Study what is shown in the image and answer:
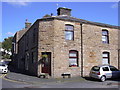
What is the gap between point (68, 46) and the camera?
1730 centimetres

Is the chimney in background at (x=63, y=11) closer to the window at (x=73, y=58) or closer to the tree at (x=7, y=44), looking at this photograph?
the window at (x=73, y=58)

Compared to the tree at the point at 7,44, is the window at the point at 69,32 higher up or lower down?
lower down

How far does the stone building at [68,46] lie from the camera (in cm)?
1667

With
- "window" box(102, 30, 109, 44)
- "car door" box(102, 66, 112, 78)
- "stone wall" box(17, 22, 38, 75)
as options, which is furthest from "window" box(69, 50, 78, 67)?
"window" box(102, 30, 109, 44)

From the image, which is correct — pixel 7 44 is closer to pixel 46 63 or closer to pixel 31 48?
pixel 31 48

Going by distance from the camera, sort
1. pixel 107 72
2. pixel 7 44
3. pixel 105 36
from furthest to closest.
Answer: pixel 7 44
pixel 105 36
pixel 107 72

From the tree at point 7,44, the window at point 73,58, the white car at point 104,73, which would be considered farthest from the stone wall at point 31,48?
the tree at point 7,44

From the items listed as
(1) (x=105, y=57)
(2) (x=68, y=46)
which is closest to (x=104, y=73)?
(2) (x=68, y=46)

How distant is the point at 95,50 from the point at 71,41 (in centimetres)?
347

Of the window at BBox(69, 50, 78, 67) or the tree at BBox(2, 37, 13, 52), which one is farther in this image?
the tree at BBox(2, 37, 13, 52)

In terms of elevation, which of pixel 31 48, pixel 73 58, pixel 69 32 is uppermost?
pixel 69 32

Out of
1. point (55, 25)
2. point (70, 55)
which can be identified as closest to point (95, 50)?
point (70, 55)

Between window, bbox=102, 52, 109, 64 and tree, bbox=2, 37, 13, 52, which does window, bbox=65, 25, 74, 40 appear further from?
tree, bbox=2, 37, 13, 52

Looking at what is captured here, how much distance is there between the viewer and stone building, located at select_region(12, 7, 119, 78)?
54.7 feet
